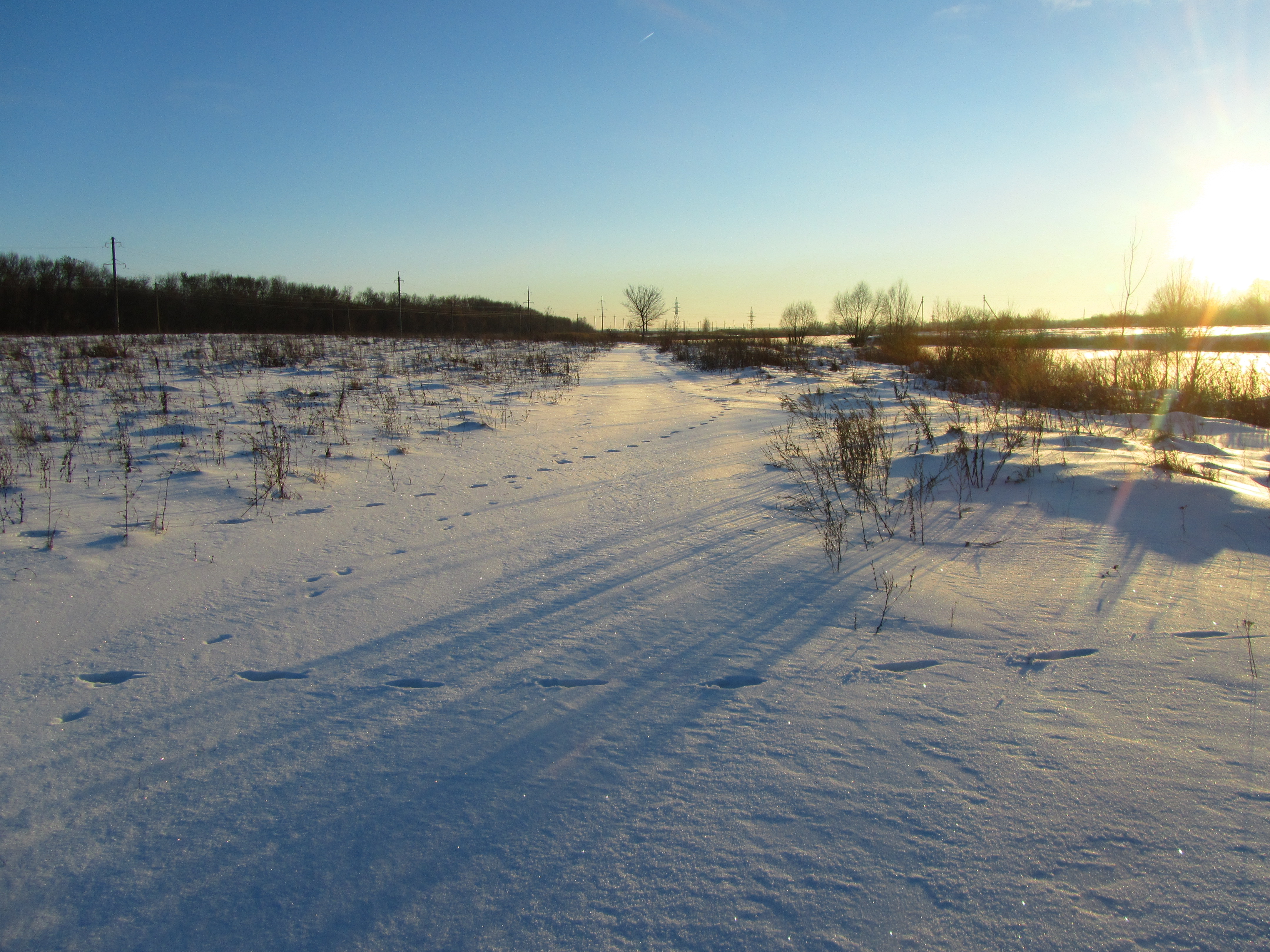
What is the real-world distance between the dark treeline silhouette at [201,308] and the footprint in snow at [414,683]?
→ 25486mm

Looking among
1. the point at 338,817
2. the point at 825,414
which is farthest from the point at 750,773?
the point at 825,414

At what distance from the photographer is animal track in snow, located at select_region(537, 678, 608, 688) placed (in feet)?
6.84

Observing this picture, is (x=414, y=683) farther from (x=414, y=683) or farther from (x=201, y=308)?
(x=201, y=308)

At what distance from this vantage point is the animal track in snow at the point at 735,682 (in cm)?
207

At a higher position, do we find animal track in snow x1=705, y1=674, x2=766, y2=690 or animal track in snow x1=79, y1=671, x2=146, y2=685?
animal track in snow x1=705, y1=674, x2=766, y2=690

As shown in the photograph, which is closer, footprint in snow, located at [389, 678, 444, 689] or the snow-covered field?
the snow-covered field

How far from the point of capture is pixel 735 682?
82.7 inches

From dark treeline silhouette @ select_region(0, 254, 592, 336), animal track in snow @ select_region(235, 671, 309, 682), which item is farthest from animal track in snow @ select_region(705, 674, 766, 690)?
dark treeline silhouette @ select_region(0, 254, 592, 336)

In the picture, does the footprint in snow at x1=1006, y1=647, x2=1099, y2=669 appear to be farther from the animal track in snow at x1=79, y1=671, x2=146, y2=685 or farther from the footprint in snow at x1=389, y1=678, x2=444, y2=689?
the animal track in snow at x1=79, y1=671, x2=146, y2=685

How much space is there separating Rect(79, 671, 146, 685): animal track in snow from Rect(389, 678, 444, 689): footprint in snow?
2.90 ft

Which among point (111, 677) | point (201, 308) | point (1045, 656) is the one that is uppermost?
point (201, 308)

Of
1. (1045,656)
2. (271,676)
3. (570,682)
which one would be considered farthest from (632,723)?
(1045,656)

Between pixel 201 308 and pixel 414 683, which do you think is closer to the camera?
pixel 414 683

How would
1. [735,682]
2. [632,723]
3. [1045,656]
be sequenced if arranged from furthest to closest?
[1045,656]
[735,682]
[632,723]
